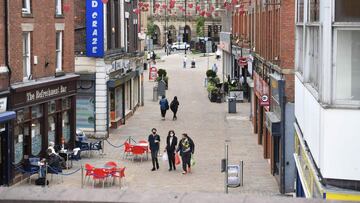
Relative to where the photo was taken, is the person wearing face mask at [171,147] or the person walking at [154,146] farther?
the person walking at [154,146]

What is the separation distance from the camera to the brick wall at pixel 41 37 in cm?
2242

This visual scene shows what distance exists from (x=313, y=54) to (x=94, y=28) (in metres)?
21.9

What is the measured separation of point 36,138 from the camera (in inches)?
955

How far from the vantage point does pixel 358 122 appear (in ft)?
32.6

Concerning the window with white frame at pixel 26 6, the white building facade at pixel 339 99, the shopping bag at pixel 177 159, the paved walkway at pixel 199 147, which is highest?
the window with white frame at pixel 26 6

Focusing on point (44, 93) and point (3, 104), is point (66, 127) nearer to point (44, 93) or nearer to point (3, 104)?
point (44, 93)

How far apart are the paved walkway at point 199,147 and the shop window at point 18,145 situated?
109 cm

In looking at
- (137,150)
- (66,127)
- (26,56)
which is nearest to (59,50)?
(66,127)

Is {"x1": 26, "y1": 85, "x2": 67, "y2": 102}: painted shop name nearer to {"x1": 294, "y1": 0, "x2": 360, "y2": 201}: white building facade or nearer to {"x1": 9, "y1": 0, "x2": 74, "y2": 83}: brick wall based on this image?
{"x1": 9, "y1": 0, "x2": 74, "y2": 83}: brick wall

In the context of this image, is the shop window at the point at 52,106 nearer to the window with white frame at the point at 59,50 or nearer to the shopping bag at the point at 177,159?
the window with white frame at the point at 59,50

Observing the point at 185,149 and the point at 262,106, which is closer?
the point at 185,149

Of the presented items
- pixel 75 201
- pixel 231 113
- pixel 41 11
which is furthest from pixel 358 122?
pixel 231 113

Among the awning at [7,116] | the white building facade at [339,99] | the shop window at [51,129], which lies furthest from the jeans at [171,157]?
the white building facade at [339,99]

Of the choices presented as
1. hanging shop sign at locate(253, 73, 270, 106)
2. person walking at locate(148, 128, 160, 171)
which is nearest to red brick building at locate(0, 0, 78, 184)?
person walking at locate(148, 128, 160, 171)
